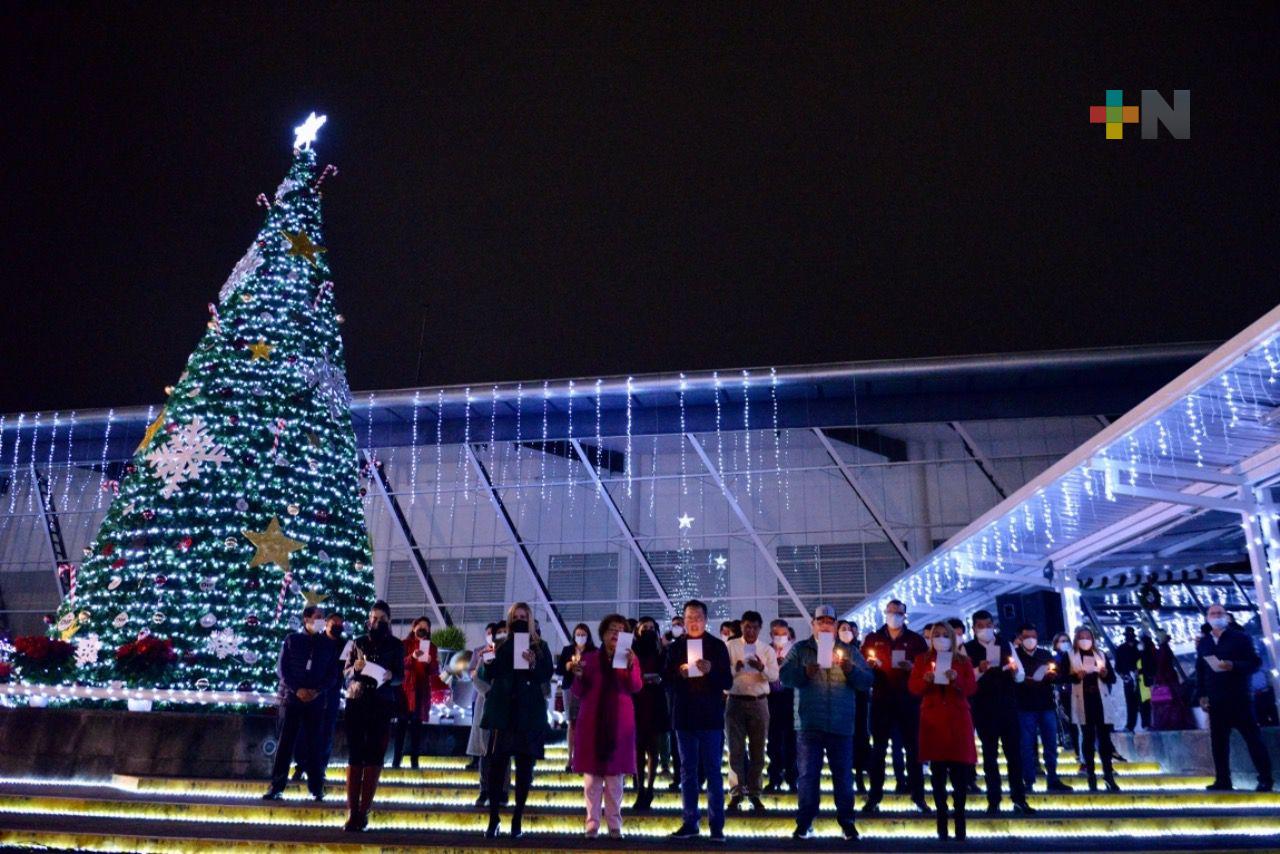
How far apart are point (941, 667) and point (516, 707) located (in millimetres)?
3076

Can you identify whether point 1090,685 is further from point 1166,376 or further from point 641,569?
point 641,569

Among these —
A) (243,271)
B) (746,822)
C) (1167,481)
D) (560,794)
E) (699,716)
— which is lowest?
(560,794)

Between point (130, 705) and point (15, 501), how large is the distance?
2322 centimetres

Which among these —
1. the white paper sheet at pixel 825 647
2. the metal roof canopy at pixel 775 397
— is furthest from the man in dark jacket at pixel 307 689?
the metal roof canopy at pixel 775 397

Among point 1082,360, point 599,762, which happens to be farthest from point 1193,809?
point 1082,360

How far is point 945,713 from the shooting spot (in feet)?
21.9

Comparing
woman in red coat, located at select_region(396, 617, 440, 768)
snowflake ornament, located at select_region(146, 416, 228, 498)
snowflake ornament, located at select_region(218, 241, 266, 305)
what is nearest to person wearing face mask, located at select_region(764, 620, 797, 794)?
woman in red coat, located at select_region(396, 617, 440, 768)

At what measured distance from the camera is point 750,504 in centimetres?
2400

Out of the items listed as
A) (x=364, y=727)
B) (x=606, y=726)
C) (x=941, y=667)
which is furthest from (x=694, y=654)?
(x=364, y=727)

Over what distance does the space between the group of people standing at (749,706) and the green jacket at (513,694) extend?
0.4 inches

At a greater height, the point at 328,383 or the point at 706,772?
the point at 328,383

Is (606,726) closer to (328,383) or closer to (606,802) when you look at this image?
(606,802)

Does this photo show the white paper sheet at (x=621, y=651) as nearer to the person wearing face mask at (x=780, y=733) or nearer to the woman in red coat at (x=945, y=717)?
the woman in red coat at (x=945, y=717)

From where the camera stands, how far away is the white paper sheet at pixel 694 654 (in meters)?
6.35
